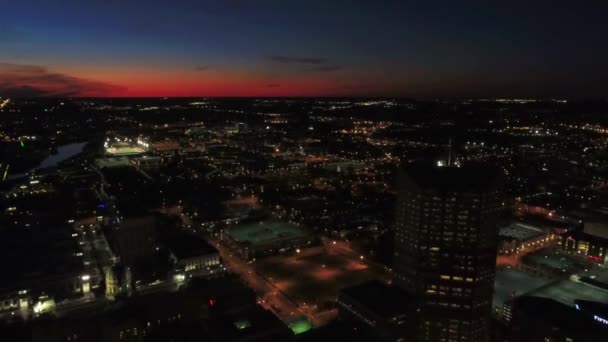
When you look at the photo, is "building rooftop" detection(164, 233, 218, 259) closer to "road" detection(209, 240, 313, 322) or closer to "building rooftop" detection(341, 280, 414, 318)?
"road" detection(209, 240, 313, 322)

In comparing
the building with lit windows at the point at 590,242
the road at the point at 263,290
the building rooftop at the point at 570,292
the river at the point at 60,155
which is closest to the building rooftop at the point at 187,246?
the road at the point at 263,290

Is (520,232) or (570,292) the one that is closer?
(570,292)

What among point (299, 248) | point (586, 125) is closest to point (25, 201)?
point (299, 248)

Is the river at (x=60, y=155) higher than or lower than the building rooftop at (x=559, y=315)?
lower

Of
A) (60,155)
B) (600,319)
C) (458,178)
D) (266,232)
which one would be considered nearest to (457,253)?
(458,178)

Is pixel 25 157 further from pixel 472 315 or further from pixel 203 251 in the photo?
pixel 472 315

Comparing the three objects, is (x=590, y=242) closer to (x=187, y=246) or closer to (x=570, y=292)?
(x=570, y=292)

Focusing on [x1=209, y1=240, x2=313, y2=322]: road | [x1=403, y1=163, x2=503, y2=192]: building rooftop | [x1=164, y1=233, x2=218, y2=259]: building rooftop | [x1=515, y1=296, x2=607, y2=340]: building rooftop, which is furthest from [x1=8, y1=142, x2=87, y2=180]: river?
[x1=515, y1=296, x2=607, y2=340]: building rooftop

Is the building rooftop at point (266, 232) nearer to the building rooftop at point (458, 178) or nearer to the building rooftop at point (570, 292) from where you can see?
the building rooftop at point (458, 178)
